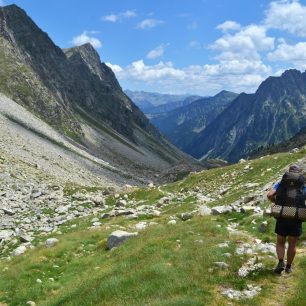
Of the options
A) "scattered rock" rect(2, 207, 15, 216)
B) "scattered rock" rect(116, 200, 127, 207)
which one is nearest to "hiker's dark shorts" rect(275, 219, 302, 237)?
"scattered rock" rect(116, 200, 127, 207)

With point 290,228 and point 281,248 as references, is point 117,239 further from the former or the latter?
point 290,228

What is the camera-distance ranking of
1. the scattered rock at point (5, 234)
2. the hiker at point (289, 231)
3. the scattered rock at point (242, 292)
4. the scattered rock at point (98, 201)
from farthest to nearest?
the scattered rock at point (98, 201)
the scattered rock at point (5, 234)
the hiker at point (289, 231)
the scattered rock at point (242, 292)

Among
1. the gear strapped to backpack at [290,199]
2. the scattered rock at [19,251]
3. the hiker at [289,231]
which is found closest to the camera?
the gear strapped to backpack at [290,199]

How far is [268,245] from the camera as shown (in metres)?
18.9

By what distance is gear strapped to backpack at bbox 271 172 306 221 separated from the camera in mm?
15711

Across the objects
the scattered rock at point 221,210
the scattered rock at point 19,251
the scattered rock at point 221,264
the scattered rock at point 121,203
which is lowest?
the scattered rock at point 19,251

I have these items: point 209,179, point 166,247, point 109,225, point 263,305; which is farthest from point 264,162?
point 263,305

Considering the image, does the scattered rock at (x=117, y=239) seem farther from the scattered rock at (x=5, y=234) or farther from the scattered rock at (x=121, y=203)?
the scattered rock at (x=121, y=203)

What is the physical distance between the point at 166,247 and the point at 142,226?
780 centimetres

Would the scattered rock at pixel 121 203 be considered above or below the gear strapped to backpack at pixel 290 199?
below

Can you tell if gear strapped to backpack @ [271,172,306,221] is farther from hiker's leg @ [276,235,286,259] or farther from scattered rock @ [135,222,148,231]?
scattered rock @ [135,222,148,231]

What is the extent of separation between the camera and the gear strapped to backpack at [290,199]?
51.5 feet

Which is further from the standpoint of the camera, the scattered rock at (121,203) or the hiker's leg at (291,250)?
the scattered rock at (121,203)

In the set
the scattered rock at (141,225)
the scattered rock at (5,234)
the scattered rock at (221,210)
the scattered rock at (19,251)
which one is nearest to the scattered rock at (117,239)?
the scattered rock at (141,225)
